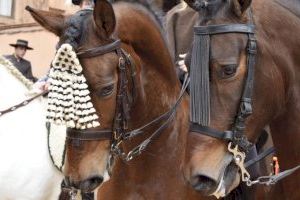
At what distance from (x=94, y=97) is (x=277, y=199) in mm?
1142

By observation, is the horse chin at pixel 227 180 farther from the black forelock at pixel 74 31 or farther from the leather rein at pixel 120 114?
the black forelock at pixel 74 31

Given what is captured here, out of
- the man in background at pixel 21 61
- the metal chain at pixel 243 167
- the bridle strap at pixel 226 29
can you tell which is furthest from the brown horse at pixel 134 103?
the man in background at pixel 21 61

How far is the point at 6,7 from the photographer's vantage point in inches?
521

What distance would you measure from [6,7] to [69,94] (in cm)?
1021

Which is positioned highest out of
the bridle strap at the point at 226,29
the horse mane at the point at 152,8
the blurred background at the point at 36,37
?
the bridle strap at the point at 226,29

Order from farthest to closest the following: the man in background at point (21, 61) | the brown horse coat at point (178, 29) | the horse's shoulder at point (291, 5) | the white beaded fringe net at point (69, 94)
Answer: the man in background at point (21, 61), the brown horse coat at point (178, 29), the white beaded fringe net at point (69, 94), the horse's shoulder at point (291, 5)

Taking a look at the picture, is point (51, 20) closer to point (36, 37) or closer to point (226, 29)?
point (226, 29)

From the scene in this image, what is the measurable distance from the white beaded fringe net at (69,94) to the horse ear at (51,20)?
0.95ft

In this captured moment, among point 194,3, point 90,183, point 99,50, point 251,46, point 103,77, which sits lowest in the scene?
point 90,183

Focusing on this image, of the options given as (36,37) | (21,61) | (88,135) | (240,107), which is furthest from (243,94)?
(36,37)

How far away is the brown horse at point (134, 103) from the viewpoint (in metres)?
3.58

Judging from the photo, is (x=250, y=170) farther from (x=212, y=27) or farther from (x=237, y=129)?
(x=212, y=27)

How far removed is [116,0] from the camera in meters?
4.10

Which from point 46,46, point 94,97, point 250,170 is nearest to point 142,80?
point 94,97
